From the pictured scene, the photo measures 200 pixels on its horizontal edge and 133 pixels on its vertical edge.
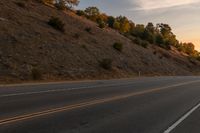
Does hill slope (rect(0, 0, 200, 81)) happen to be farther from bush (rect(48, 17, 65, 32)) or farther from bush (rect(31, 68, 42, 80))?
bush (rect(48, 17, 65, 32))

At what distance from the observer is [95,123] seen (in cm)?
1182

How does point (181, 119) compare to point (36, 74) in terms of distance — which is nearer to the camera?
point (181, 119)

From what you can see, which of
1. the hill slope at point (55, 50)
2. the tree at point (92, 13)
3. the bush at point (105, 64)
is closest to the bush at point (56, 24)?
the hill slope at point (55, 50)

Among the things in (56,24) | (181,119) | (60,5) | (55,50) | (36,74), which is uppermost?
(60,5)

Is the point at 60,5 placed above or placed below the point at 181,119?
above

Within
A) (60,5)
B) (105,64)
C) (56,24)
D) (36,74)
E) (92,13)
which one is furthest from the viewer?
(92,13)

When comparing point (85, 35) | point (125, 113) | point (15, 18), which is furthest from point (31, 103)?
point (85, 35)

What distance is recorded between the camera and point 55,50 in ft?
152

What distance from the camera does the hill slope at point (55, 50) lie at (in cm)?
3856

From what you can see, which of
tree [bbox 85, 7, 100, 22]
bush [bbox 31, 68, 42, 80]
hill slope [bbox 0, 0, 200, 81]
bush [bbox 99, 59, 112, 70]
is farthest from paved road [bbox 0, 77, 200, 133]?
tree [bbox 85, 7, 100, 22]

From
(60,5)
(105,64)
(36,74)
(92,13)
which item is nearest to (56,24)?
(105,64)

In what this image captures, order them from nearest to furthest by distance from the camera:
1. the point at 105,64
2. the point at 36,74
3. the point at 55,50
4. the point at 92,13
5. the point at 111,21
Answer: the point at 36,74 → the point at 55,50 → the point at 105,64 → the point at 92,13 → the point at 111,21

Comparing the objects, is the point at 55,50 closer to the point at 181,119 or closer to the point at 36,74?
the point at 36,74

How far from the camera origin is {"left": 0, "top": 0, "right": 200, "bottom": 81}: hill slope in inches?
1518
